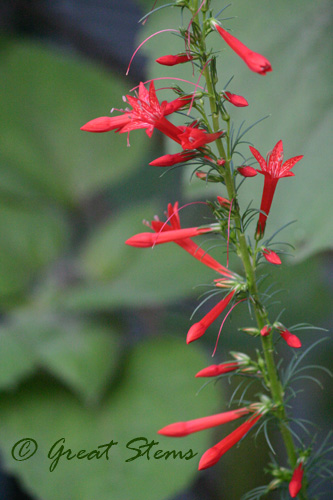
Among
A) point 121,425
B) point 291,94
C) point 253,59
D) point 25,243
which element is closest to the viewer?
point 253,59

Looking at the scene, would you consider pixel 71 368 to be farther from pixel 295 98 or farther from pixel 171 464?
pixel 295 98

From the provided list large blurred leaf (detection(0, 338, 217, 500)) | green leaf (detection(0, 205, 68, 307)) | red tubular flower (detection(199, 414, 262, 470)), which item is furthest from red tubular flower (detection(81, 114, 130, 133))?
green leaf (detection(0, 205, 68, 307))

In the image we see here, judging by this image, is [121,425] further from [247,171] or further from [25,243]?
[247,171]

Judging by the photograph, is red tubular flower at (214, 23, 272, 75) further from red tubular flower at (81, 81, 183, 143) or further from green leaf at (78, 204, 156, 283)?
green leaf at (78, 204, 156, 283)

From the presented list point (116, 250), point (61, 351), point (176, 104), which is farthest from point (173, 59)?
point (116, 250)

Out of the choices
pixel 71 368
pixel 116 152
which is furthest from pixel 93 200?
pixel 71 368

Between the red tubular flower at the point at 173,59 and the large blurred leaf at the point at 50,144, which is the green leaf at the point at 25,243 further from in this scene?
the red tubular flower at the point at 173,59
